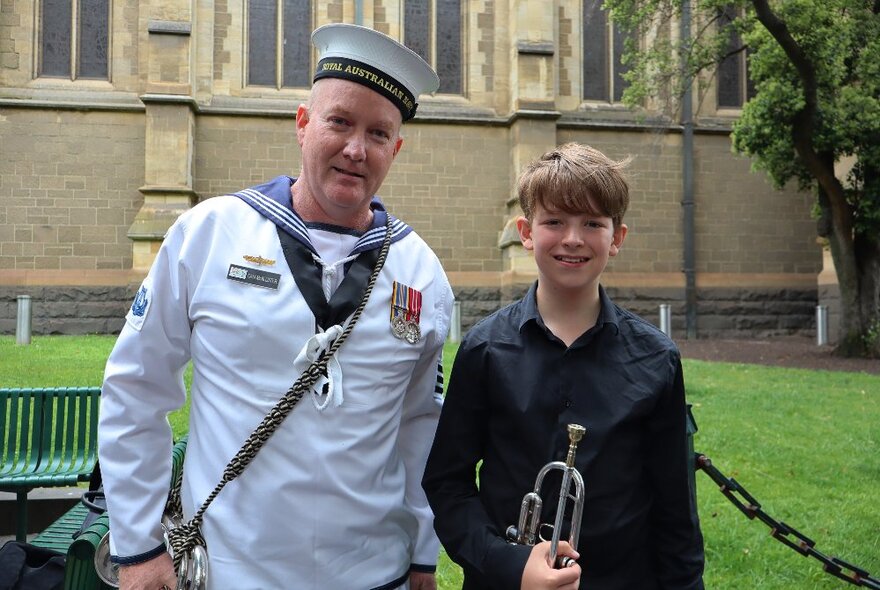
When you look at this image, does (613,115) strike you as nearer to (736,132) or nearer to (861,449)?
(736,132)

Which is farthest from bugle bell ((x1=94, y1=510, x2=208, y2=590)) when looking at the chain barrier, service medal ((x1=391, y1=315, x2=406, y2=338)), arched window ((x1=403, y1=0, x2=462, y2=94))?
arched window ((x1=403, y1=0, x2=462, y2=94))

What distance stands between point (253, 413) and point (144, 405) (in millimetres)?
261

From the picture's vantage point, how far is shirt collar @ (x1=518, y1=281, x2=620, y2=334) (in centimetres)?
201

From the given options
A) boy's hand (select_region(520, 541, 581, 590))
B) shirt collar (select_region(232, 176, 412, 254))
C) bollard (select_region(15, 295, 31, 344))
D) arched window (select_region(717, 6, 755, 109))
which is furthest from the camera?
arched window (select_region(717, 6, 755, 109))

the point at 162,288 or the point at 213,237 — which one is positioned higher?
the point at 213,237

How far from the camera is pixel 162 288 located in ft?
6.19

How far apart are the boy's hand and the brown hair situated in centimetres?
85

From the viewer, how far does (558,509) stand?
1739 millimetres

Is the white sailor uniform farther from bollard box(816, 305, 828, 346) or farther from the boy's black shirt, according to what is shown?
bollard box(816, 305, 828, 346)

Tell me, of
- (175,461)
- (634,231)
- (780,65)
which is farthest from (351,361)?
(634,231)

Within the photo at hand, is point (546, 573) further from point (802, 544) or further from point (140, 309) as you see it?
point (802, 544)

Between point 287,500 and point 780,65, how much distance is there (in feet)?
43.6

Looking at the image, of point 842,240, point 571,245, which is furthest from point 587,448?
point 842,240

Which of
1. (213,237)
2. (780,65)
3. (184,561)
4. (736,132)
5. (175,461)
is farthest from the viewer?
(736,132)
